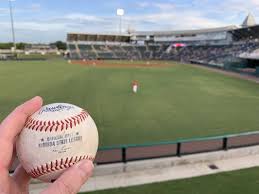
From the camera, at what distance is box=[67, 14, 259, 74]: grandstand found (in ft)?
201

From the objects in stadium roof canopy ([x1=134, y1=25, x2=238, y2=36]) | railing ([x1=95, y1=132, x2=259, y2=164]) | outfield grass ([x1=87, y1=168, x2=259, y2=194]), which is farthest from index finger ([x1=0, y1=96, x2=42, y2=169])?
stadium roof canopy ([x1=134, y1=25, x2=238, y2=36])

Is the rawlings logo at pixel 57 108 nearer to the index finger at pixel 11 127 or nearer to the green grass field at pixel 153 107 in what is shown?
the index finger at pixel 11 127

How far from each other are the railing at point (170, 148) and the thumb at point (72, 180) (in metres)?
5.44

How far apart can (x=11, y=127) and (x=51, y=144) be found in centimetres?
37

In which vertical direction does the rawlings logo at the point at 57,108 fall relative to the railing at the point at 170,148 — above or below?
above

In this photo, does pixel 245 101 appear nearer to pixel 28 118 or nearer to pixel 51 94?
pixel 51 94

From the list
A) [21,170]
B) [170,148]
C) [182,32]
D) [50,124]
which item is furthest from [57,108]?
[182,32]

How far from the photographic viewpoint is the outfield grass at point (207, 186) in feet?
21.5

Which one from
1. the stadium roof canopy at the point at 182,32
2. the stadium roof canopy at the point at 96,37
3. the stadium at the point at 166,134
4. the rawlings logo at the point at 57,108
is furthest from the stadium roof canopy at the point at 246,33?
the rawlings logo at the point at 57,108

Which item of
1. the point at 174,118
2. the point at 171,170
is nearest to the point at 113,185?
the point at 171,170

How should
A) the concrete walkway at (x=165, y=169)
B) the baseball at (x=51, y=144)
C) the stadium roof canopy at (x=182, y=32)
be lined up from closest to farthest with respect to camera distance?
the baseball at (x=51, y=144), the concrete walkway at (x=165, y=169), the stadium roof canopy at (x=182, y=32)

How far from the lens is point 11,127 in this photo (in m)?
2.40

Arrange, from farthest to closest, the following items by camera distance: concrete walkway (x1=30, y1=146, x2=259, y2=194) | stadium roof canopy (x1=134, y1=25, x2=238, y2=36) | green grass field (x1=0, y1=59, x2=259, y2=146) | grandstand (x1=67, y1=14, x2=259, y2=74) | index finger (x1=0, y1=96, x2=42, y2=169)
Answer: stadium roof canopy (x1=134, y1=25, x2=238, y2=36)
grandstand (x1=67, y1=14, x2=259, y2=74)
green grass field (x1=0, y1=59, x2=259, y2=146)
concrete walkway (x1=30, y1=146, x2=259, y2=194)
index finger (x1=0, y1=96, x2=42, y2=169)

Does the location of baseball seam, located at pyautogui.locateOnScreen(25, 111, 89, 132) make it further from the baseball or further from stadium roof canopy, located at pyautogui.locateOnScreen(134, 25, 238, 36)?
stadium roof canopy, located at pyautogui.locateOnScreen(134, 25, 238, 36)
